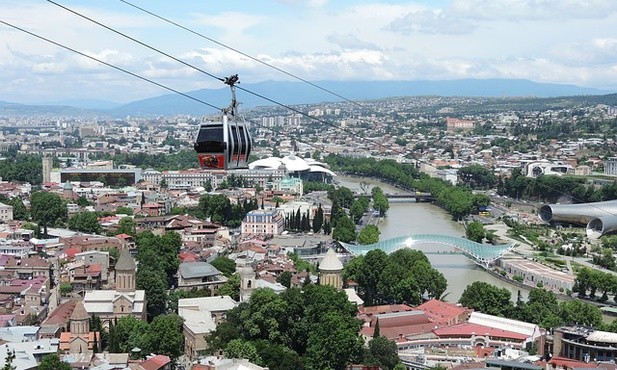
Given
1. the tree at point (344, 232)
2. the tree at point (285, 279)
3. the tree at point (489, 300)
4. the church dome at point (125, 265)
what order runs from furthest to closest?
the tree at point (344, 232)
the tree at point (285, 279)
the tree at point (489, 300)
the church dome at point (125, 265)

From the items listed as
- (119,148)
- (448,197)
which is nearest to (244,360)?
(448,197)

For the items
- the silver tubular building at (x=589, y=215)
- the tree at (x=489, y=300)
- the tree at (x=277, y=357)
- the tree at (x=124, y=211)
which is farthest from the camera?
the tree at (x=124, y=211)

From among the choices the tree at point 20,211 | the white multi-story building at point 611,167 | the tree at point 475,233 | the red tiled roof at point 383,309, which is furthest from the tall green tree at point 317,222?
the white multi-story building at point 611,167

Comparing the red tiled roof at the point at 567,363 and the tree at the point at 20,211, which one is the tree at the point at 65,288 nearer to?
the red tiled roof at the point at 567,363

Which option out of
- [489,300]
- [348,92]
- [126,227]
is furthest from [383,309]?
[348,92]

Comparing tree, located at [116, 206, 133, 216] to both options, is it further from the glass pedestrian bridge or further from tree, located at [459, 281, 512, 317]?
tree, located at [459, 281, 512, 317]

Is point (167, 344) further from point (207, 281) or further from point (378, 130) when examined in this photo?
point (378, 130)

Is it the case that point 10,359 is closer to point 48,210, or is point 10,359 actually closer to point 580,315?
point 580,315
